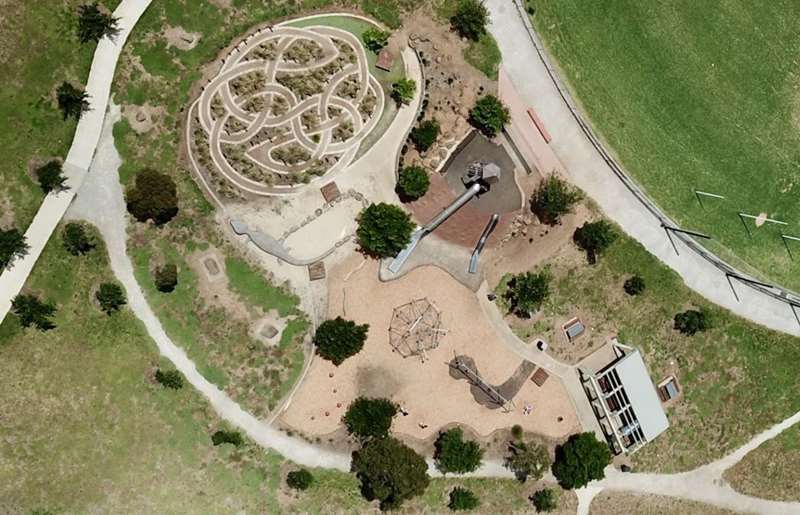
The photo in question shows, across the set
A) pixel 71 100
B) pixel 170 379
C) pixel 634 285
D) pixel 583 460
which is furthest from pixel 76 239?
pixel 634 285

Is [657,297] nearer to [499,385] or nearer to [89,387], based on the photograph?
[499,385]

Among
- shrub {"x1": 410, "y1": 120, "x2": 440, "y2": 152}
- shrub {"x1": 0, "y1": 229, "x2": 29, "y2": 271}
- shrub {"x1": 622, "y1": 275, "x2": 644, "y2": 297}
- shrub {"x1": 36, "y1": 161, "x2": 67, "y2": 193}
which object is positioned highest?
shrub {"x1": 36, "y1": 161, "x2": 67, "y2": 193}

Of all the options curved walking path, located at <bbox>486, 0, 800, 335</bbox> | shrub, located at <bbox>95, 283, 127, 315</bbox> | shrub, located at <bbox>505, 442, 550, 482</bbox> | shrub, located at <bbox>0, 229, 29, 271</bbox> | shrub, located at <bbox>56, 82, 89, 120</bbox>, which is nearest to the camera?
shrub, located at <bbox>0, 229, 29, 271</bbox>

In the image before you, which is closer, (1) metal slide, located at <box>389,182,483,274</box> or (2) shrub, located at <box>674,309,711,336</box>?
(1) metal slide, located at <box>389,182,483,274</box>

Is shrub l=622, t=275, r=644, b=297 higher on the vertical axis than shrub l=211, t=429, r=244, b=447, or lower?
lower

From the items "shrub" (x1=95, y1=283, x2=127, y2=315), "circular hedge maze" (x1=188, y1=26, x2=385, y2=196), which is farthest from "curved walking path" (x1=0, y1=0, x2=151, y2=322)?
"circular hedge maze" (x1=188, y1=26, x2=385, y2=196)

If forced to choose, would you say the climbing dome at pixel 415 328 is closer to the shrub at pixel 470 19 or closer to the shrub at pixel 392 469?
the shrub at pixel 392 469

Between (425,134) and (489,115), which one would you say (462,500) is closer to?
(425,134)

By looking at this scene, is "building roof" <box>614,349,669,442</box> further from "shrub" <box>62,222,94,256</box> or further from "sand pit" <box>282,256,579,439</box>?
"shrub" <box>62,222,94,256</box>
